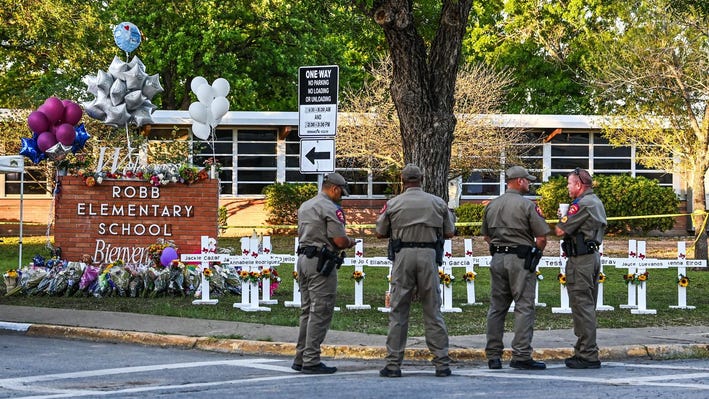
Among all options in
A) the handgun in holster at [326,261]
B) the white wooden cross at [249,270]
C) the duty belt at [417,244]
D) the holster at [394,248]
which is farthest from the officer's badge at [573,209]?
the white wooden cross at [249,270]

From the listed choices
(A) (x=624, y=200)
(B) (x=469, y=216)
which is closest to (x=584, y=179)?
(B) (x=469, y=216)

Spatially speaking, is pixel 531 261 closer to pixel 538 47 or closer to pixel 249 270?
pixel 249 270

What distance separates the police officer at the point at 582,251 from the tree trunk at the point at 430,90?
508cm

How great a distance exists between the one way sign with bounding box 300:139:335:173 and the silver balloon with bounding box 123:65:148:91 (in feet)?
21.7

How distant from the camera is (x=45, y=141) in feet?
61.0

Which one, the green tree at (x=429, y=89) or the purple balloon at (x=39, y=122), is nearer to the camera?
the green tree at (x=429, y=89)

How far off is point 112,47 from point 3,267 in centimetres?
1096

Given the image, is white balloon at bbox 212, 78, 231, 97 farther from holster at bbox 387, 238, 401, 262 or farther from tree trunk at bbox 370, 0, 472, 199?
holster at bbox 387, 238, 401, 262

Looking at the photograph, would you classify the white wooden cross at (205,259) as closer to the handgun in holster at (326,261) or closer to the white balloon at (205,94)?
the white balloon at (205,94)

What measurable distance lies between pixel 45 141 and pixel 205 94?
3.59 meters

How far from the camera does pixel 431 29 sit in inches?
749

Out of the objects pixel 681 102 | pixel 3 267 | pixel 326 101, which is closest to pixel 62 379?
pixel 326 101

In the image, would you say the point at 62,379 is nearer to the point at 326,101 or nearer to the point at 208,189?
the point at 326,101

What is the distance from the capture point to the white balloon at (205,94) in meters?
21.0
